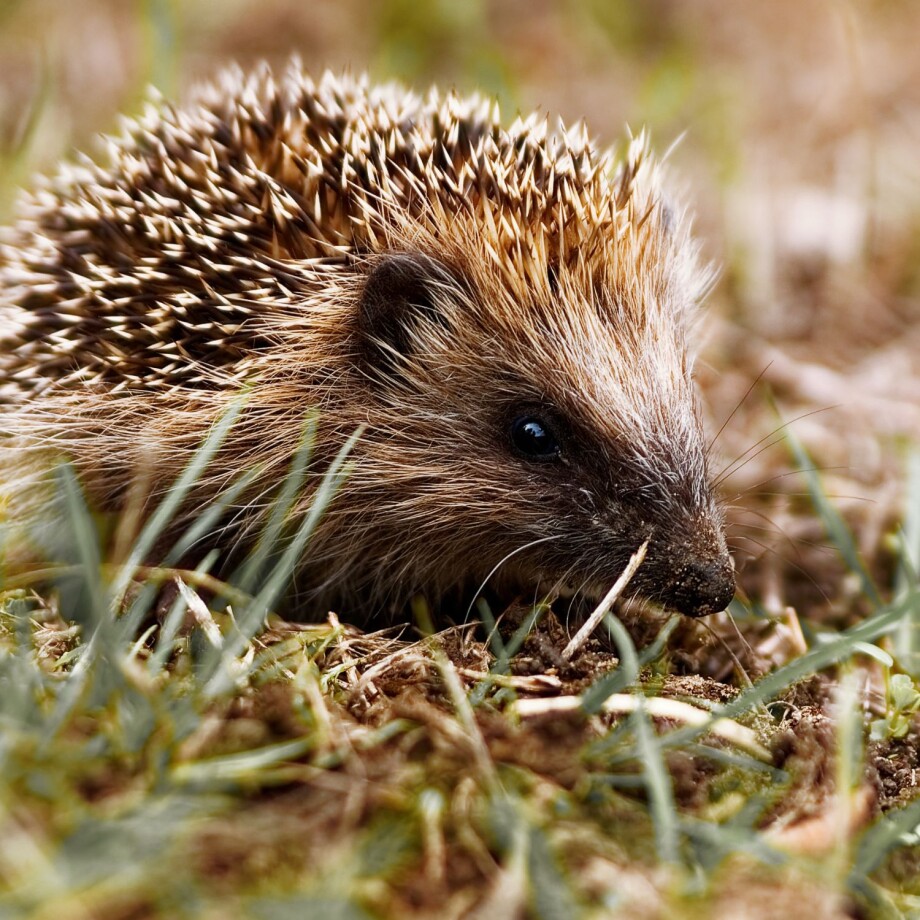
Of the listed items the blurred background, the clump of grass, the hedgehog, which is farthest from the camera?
the blurred background

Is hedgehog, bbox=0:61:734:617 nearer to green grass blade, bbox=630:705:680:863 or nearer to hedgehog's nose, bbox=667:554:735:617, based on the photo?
hedgehog's nose, bbox=667:554:735:617

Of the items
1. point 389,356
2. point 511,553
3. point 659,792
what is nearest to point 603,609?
point 511,553

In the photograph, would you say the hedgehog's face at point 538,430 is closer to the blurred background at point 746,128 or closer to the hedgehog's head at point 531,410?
the hedgehog's head at point 531,410

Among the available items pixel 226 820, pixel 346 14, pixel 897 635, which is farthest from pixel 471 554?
pixel 346 14

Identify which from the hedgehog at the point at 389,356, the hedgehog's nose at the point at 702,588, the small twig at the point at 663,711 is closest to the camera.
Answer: the small twig at the point at 663,711

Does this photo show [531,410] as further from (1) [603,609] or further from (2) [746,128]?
(2) [746,128]

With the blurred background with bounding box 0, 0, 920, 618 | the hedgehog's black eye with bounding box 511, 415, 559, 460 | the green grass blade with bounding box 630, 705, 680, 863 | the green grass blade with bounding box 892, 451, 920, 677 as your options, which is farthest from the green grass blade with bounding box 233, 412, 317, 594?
the green grass blade with bounding box 892, 451, 920, 677

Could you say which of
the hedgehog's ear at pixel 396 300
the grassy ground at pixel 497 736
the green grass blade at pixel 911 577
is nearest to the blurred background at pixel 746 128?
the grassy ground at pixel 497 736
